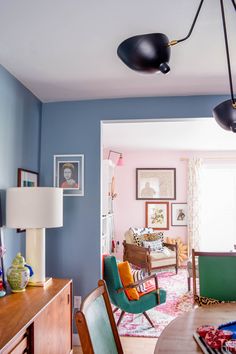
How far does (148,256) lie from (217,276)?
3157 mm

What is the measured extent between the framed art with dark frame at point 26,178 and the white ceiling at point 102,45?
2.49 feet

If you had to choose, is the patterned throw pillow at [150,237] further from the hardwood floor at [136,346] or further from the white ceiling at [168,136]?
the hardwood floor at [136,346]

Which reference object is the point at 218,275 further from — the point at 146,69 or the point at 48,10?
the point at 48,10

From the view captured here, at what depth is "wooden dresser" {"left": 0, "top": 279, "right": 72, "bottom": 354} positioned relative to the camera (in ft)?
5.16

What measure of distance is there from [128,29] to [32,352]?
1944 millimetres

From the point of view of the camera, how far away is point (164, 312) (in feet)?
12.9

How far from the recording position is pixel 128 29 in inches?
73.7

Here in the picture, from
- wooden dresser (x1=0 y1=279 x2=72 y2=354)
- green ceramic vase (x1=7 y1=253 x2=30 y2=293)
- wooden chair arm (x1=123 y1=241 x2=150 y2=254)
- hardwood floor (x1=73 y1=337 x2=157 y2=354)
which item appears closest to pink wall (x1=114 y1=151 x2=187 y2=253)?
wooden chair arm (x1=123 y1=241 x2=150 y2=254)

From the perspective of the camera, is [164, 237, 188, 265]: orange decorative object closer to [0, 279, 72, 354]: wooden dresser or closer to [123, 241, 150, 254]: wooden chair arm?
[123, 241, 150, 254]: wooden chair arm

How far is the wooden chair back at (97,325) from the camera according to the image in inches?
44.8

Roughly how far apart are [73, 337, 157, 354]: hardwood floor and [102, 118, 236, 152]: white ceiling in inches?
92.7

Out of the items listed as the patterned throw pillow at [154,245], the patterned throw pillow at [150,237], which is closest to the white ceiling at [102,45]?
the patterned throw pillow at [154,245]

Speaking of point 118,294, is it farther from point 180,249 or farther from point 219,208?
point 219,208

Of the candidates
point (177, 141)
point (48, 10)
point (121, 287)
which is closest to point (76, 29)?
point (48, 10)
